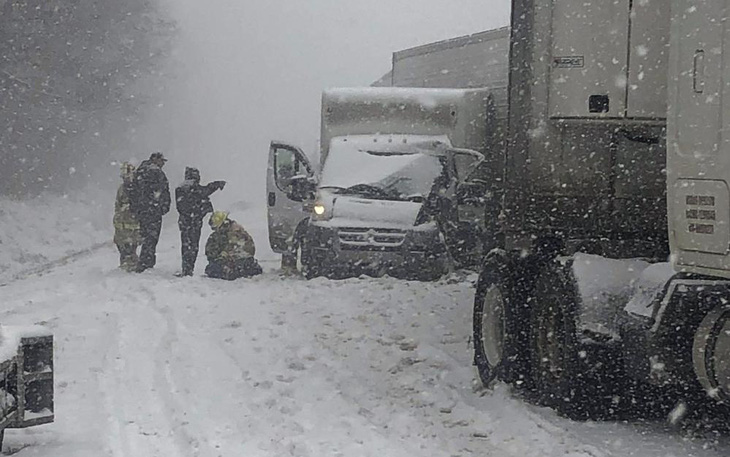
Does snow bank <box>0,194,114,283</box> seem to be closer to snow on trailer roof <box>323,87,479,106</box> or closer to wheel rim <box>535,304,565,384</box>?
snow on trailer roof <box>323,87,479,106</box>

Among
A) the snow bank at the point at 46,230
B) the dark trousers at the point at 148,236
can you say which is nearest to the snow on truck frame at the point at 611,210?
the dark trousers at the point at 148,236

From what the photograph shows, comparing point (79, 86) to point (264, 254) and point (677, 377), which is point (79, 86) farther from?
point (677, 377)

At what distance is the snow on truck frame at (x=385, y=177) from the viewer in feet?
48.3

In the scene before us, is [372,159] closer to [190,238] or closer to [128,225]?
[190,238]

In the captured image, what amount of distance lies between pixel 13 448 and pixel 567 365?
351cm

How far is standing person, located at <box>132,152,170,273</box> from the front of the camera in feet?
53.2

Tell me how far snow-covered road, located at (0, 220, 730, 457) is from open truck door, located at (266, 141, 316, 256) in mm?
3106

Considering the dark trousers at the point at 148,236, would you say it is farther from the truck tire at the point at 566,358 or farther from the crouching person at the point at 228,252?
the truck tire at the point at 566,358

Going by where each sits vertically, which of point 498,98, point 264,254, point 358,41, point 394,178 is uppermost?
point 358,41

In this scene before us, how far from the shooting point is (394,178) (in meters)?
15.4

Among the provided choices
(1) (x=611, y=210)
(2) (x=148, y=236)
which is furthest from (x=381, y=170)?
(1) (x=611, y=210)

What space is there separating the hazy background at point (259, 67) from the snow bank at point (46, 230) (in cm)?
1265

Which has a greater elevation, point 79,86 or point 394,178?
point 79,86

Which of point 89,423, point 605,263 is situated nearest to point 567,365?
point 605,263
